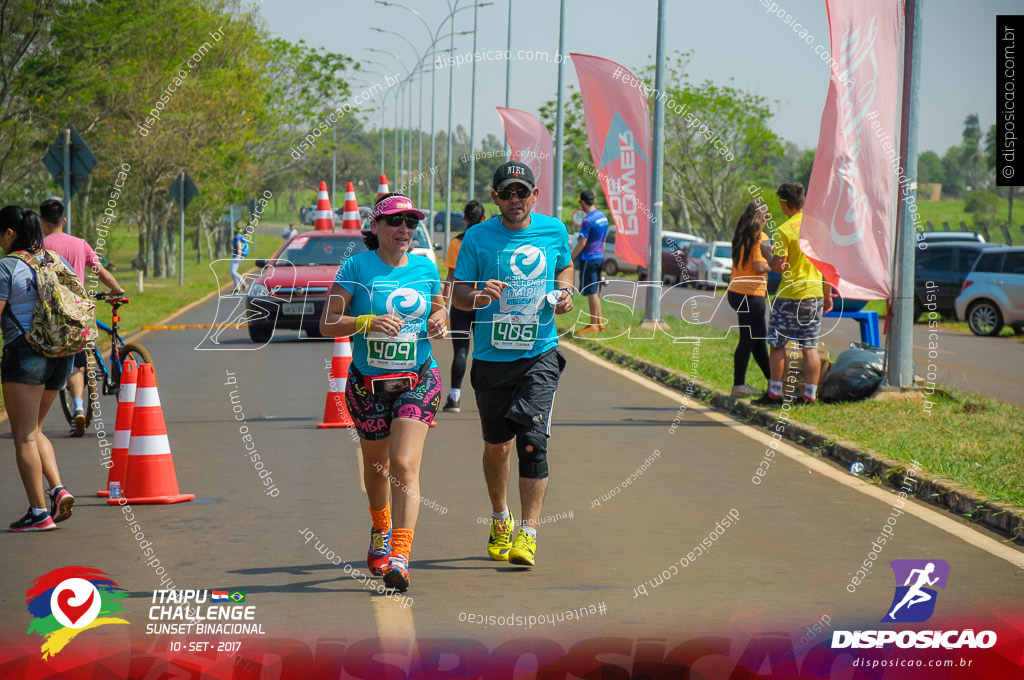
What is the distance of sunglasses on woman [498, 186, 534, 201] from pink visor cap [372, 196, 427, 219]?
18.1 inches

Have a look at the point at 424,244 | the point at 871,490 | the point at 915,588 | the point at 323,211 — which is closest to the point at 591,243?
the point at 424,244

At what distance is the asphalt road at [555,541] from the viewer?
576 cm

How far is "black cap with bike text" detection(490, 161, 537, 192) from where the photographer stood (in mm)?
6703

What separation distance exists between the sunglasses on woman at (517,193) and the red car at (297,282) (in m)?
13.0

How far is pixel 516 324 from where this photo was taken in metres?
6.79

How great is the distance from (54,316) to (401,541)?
2748 millimetres

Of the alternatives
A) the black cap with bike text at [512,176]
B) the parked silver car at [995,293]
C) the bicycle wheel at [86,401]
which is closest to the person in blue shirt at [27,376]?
the black cap with bike text at [512,176]

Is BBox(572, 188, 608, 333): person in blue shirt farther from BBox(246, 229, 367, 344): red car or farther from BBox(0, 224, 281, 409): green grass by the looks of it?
BBox(0, 224, 281, 409): green grass

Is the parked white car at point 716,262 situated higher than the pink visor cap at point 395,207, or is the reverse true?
the pink visor cap at point 395,207

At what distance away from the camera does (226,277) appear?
43688 millimetres

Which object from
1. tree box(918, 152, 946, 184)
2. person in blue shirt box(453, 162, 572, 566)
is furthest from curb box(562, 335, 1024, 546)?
tree box(918, 152, 946, 184)

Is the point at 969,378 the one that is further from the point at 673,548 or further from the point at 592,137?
the point at 673,548

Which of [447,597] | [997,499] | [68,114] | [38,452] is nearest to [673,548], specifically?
[447,597]

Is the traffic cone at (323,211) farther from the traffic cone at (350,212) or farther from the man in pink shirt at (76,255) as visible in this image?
the man in pink shirt at (76,255)
